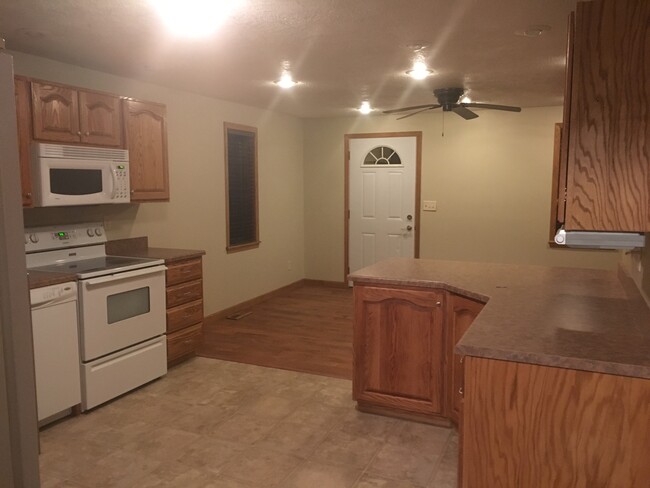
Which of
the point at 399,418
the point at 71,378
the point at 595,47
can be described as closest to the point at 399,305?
the point at 399,418

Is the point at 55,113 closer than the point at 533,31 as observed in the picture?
No

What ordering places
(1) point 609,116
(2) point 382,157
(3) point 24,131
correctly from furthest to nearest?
(2) point 382,157 < (3) point 24,131 < (1) point 609,116

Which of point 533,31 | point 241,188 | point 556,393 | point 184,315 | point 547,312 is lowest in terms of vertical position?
point 184,315

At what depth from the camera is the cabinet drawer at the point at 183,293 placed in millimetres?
3959

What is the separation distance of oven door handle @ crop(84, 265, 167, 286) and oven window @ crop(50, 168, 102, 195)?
2.00 ft

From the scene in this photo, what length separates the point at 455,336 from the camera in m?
2.89

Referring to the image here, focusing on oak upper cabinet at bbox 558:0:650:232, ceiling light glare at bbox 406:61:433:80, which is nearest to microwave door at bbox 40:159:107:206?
ceiling light glare at bbox 406:61:433:80

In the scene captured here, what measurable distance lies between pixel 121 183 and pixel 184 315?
1122 mm

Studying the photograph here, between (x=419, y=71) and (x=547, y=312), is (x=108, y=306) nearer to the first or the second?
(x=547, y=312)

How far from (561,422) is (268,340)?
3339 mm

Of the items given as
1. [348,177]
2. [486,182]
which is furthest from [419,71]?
[348,177]

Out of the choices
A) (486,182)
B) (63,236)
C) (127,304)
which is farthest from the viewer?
(486,182)

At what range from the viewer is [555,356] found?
1.72m

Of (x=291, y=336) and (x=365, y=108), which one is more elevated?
(x=365, y=108)
